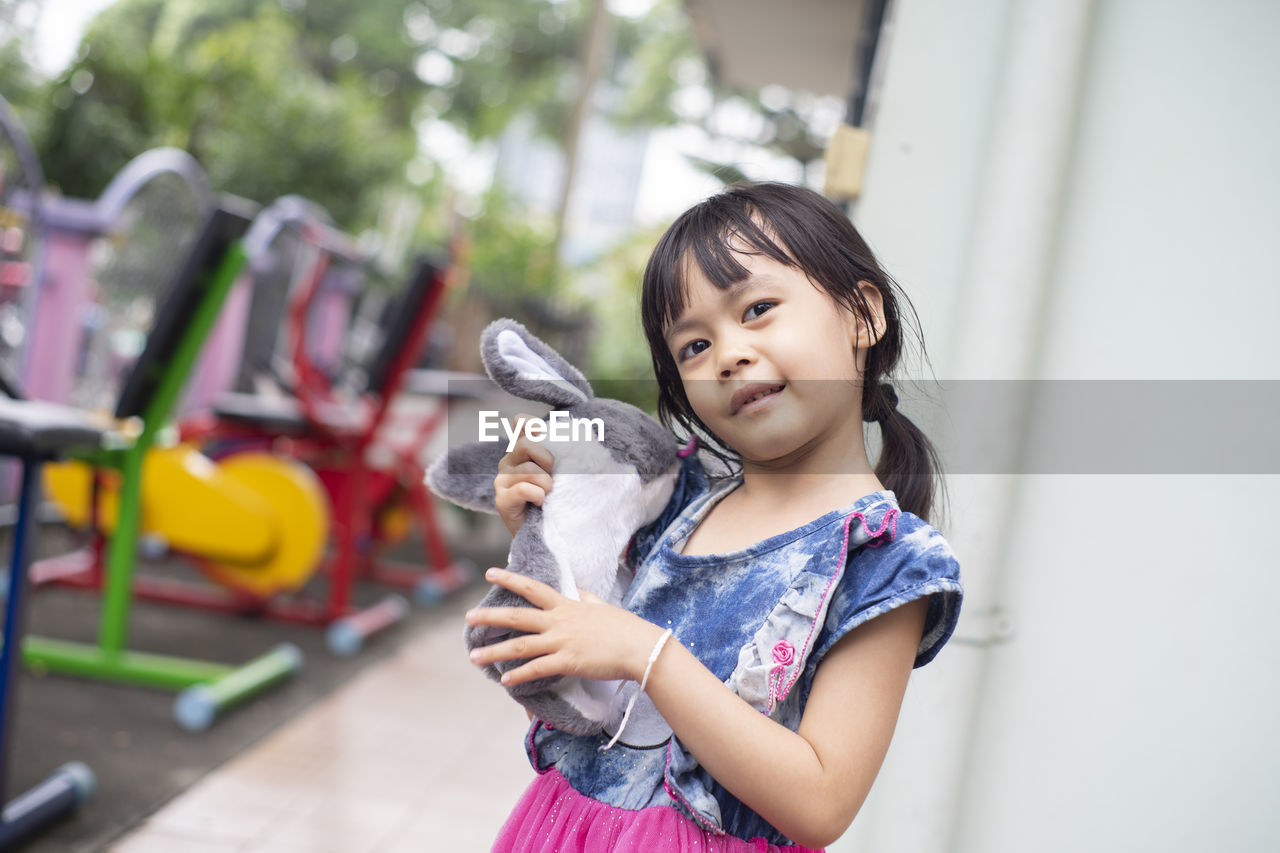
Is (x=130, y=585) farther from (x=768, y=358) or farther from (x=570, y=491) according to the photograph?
(x=768, y=358)

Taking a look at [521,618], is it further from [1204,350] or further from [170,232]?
[170,232]

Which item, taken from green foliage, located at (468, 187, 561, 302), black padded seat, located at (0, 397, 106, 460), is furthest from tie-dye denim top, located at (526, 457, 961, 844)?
green foliage, located at (468, 187, 561, 302)

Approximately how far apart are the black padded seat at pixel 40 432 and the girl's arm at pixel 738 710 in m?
1.29

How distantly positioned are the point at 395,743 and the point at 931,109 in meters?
2.01

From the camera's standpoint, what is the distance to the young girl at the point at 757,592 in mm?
739

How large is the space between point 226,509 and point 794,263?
2407 mm

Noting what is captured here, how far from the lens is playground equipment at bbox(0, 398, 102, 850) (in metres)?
1.68

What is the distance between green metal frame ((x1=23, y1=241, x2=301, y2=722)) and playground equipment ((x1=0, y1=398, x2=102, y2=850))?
0.55 metres

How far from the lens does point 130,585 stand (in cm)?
255

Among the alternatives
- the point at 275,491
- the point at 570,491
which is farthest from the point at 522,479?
the point at 275,491

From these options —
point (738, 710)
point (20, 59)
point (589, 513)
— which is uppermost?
point (20, 59)

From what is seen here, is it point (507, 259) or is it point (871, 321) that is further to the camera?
point (507, 259)

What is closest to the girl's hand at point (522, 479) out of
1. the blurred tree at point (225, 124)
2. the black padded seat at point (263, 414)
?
the black padded seat at point (263, 414)

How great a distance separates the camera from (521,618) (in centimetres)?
75
